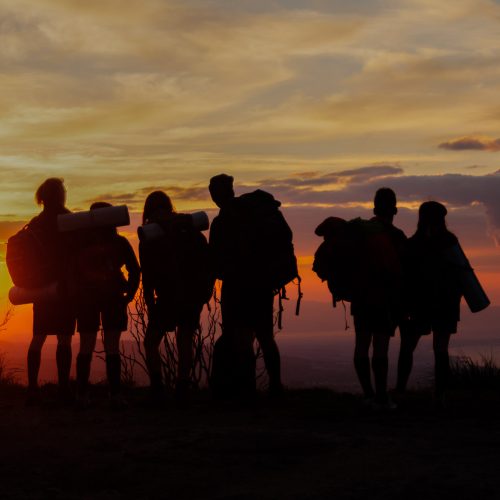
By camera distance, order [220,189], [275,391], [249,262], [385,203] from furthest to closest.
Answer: [275,391] < [220,189] < [249,262] < [385,203]

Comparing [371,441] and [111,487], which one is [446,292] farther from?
[111,487]

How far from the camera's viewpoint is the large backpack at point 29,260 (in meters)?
8.70

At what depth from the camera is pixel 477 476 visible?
232 inches

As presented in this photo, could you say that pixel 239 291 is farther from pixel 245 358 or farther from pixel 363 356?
pixel 363 356

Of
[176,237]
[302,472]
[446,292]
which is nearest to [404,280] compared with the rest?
[446,292]

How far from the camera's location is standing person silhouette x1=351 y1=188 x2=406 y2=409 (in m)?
8.17

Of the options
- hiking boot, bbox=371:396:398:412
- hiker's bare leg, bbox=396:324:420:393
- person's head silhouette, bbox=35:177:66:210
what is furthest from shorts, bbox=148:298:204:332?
hiker's bare leg, bbox=396:324:420:393

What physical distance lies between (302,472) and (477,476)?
1182mm

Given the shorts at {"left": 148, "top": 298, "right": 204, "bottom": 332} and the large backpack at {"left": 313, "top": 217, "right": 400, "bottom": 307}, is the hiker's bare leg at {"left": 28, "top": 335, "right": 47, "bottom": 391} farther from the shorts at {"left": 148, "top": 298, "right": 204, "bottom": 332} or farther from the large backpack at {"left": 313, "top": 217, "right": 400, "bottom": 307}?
the large backpack at {"left": 313, "top": 217, "right": 400, "bottom": 307}

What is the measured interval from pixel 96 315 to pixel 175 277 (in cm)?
85

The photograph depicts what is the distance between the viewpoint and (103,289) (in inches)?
334

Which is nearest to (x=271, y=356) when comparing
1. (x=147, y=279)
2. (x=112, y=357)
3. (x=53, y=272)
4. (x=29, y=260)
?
(x=147, y=279)

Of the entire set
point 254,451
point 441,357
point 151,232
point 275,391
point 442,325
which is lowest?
point 254,451

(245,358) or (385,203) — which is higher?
(385,203)
